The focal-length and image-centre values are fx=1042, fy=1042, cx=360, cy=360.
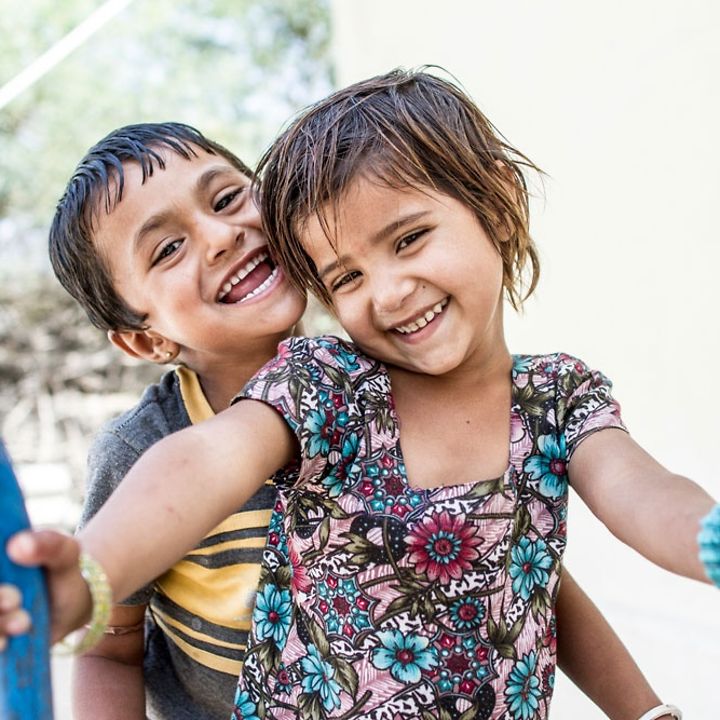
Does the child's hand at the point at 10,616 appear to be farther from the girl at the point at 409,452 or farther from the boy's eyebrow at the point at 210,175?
the boy's eyebrow at the point at 210,175

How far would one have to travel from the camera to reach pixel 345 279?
1080 mm

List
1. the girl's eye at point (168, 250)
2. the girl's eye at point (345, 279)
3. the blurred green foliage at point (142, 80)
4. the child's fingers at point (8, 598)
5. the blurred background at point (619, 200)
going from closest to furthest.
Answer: the child's fingers at point (8, 598), the girl's eye at point (345, 279), the girl's eye at point (168, 250), the blurred background at point (619, 200), the blurred green foliage at point (142, 80)

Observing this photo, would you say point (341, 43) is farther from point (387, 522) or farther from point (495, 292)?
point (387, 522)

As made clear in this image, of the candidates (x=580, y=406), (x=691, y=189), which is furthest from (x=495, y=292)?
(x=691, y=189)

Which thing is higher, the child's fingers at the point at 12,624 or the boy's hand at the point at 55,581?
the boy's hand at the point at 55,581

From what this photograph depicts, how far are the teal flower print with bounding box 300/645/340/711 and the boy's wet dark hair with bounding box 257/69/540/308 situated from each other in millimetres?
388

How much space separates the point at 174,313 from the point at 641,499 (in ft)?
2.19

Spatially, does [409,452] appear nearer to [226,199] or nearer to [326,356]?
[326,356]

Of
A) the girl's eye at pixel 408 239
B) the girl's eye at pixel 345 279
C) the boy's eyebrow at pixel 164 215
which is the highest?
the boy's eyebrow at pixel 164 215

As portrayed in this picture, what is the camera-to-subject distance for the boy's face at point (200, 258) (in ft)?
4.26

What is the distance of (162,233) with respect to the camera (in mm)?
1324

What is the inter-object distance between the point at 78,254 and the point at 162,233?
5.9 inches

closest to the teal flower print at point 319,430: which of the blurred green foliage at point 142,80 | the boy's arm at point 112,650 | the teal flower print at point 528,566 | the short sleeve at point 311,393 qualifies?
the short sleeve at point 311,393

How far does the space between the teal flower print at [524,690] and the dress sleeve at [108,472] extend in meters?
0.52
